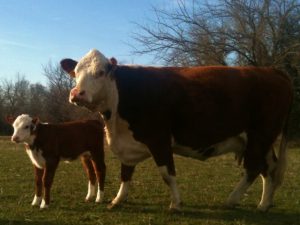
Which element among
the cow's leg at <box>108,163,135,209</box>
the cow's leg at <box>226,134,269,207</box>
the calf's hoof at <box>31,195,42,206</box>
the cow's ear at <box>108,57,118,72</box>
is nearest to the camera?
the cow's ear at <box>108,57,118,72</box>

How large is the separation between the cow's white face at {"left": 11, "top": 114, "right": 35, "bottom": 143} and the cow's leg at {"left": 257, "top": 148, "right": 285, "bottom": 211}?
4.22 m

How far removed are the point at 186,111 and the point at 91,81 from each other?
1642 mm

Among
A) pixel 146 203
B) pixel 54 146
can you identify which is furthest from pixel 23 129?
pixel 146 203

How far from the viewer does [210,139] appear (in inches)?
319

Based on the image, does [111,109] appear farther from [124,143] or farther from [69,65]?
[69,65]

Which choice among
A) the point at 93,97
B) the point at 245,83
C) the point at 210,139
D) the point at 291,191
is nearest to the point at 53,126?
the point at 93,97

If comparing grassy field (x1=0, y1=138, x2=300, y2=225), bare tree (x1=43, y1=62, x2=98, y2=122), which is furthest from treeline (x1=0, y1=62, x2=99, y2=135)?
grassy field (x1=0, y1=138, x2=300, y2=225)

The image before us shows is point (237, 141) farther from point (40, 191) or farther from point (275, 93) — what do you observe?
point (40, 191)

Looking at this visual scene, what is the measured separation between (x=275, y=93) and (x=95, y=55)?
312 cm

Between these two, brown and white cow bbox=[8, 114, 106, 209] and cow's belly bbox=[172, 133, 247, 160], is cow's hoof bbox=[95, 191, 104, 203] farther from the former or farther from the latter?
cow's belly bbox=[172, 133, 247, 160]

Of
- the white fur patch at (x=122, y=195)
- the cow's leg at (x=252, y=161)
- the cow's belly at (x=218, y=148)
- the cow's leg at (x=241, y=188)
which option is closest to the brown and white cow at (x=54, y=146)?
the white fur patch at (x=122, y=195)

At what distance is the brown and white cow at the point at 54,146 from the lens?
8.67m

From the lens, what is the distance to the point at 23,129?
877 cm

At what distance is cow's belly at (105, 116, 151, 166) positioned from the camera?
26.1 ft
